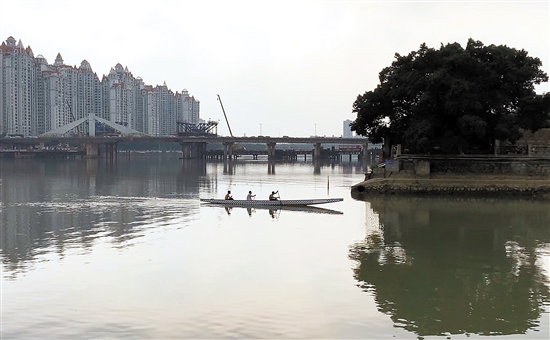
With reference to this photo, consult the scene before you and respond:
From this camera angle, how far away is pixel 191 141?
156 metres

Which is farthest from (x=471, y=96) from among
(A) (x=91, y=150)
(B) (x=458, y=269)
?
(A) (x=91, y=150)

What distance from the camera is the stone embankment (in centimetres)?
4588

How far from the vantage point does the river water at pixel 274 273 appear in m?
15.2

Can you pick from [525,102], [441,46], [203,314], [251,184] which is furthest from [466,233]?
[251,184]

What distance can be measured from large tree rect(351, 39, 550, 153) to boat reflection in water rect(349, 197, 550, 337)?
10.5 metres

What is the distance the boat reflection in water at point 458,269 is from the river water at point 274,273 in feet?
0.20

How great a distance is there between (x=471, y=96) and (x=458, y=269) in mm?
26714

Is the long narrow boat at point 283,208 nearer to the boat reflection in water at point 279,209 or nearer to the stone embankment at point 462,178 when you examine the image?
the boat reflection in water at point 279,209

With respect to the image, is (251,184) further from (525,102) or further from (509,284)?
(509,284)

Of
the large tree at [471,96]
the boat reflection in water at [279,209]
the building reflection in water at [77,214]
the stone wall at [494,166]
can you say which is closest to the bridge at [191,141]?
the building reflection in water at [77,214]

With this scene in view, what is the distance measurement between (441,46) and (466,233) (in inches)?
1021

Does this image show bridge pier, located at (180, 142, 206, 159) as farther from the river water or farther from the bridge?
the river water

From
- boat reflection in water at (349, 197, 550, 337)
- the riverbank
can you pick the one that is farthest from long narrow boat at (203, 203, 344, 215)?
the riverbank

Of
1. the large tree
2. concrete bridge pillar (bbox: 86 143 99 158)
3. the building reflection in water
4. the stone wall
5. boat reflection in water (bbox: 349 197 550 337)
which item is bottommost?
boat reflection in water (bbox: 349 197 550 337)
